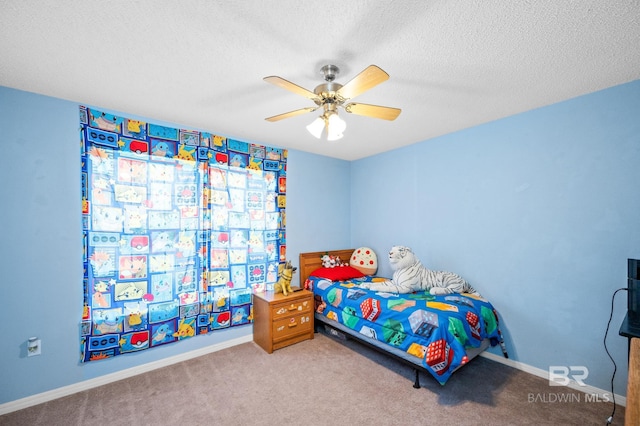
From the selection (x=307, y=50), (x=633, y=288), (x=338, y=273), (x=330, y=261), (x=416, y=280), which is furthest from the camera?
(x=330, y=261)

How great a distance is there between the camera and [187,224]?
2.94m

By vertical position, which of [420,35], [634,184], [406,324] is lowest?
[406,324]

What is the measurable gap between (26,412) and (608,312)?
15.1 ft

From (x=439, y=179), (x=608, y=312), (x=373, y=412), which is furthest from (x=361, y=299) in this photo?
(x=608, y=312)

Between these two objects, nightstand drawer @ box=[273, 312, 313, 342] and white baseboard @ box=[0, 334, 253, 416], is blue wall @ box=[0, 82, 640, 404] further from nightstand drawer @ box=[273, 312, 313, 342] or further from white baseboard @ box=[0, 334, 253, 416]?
nightstand drawer @ box=[273, 312, 313, 342]

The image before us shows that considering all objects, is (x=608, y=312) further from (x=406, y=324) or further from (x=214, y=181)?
(x=214, y=181)

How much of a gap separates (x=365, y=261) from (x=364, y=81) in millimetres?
2972

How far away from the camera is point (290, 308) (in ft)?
10.3

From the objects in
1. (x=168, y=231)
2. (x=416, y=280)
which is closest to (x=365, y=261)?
(x=416, y=280)

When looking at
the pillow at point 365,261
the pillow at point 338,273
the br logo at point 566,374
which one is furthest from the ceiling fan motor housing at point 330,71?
the br logo at point 566,374

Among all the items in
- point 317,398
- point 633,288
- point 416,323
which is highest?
point 633,288

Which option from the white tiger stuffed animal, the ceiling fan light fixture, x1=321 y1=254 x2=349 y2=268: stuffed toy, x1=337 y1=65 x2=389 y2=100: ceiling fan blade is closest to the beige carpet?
the white tiger stuffed animal

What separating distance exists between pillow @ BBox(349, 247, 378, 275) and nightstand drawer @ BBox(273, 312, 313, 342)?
1.13 metres

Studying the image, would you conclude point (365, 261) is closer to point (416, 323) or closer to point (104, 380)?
point (416, 323)
